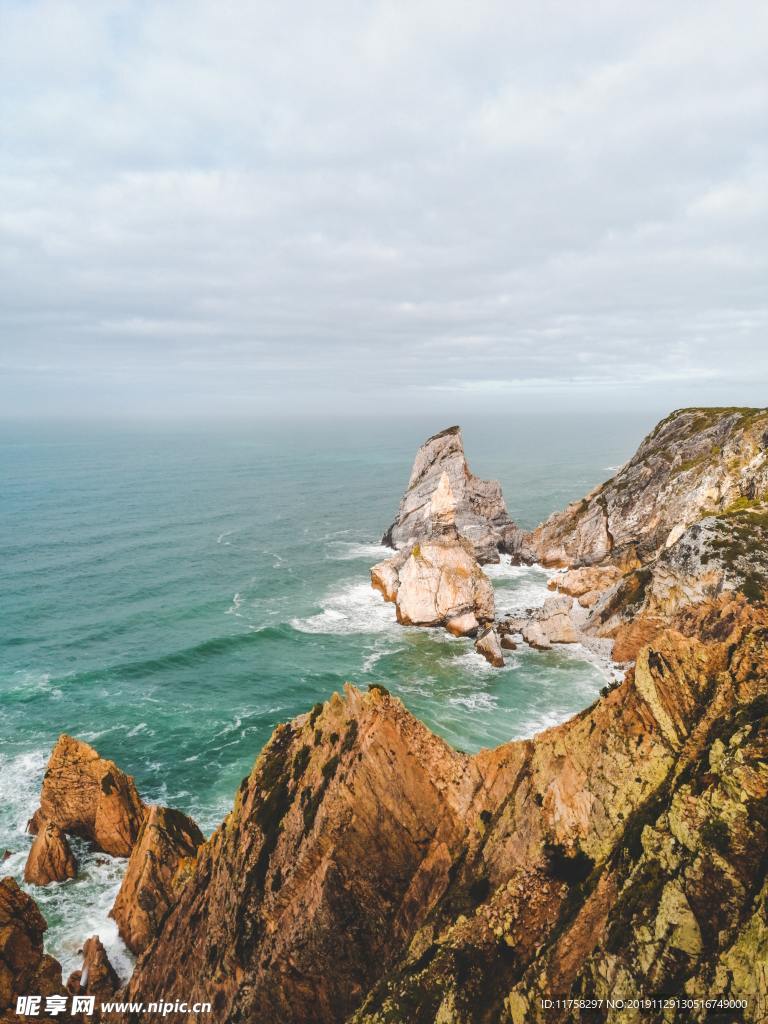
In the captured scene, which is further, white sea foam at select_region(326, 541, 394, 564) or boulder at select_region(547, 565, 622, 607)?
white sea foam at select_region(326, 541, 394, 564)

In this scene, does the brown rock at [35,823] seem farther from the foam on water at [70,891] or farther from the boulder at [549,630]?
the boulder at [549,630]

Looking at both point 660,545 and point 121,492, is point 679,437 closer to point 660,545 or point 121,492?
point 660,545

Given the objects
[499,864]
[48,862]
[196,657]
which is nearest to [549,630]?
[196,657]

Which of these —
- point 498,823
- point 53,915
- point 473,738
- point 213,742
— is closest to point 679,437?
point 473,738

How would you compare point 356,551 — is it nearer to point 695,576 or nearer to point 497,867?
point 695,576

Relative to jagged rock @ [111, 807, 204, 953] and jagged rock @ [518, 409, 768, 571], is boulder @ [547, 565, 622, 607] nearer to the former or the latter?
jagged rock @ [518, 409, 768, 571]

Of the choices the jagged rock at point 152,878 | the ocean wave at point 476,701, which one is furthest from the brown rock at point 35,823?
the ocean wave at point 476,701

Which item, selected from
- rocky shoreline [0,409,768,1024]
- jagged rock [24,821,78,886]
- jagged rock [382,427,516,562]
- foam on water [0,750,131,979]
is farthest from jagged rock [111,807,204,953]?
jagged rock [382,427,516,562]
